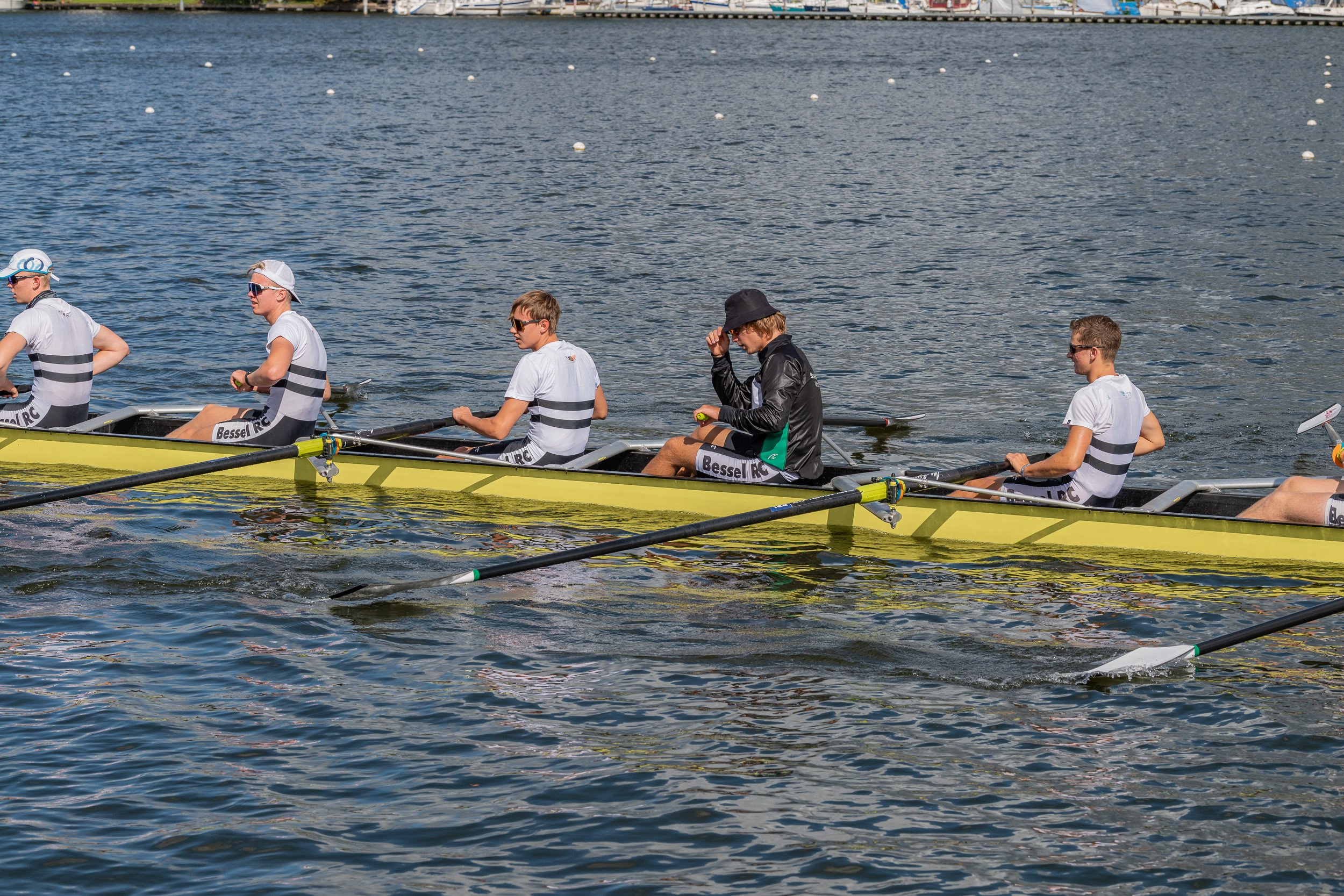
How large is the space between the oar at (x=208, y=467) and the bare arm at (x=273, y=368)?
1.93ft

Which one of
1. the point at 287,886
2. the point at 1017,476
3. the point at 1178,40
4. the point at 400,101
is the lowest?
the point at 287,886

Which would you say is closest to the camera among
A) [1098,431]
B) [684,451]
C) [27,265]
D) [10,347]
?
[1098,431]

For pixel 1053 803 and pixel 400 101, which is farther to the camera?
pixel 400 101

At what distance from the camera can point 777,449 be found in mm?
11812

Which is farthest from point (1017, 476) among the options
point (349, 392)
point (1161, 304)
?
point (1161, 304)

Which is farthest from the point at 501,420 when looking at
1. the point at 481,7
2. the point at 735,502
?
the point at 481,7

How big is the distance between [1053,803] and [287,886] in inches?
157

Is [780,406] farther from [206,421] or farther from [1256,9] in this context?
[1256,9]

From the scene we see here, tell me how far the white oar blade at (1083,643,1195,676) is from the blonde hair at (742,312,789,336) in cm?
353

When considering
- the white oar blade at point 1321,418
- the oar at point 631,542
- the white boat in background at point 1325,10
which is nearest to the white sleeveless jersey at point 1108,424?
the white oar blade at point 1321,418

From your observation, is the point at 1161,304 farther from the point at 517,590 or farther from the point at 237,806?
the point at 237,806

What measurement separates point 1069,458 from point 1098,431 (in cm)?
32

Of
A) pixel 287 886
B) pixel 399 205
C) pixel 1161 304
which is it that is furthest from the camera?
pixel 399 205

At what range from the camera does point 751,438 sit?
12039mm
